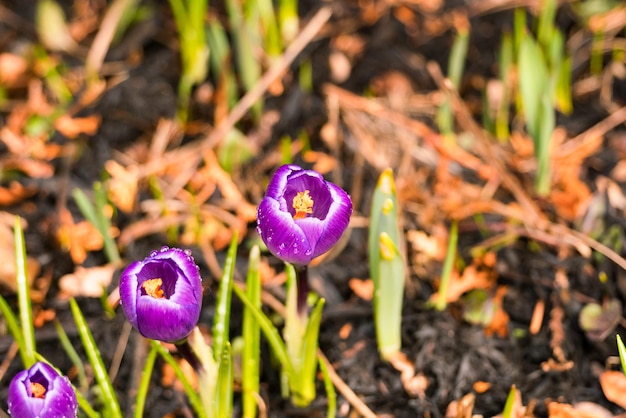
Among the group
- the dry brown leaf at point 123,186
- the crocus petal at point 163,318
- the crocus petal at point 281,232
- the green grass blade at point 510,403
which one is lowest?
Answer: the green grass blade at point 510,403

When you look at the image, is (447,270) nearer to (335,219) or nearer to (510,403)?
(510,403)

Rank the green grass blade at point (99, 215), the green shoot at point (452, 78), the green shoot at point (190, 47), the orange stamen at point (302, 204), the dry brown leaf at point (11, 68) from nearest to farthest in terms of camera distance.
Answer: the orange stamen at point (302, 204) < the green grass blade at point (99, 215) < the green shoot at point (452, 78) < the green shoot at point (190, 47) < the dry brown leaf at point (11, 68)

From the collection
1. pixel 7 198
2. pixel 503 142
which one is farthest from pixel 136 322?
pixel 503 142

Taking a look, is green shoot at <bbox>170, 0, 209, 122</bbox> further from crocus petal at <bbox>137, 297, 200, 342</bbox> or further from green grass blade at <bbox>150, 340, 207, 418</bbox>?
crocus petal at <bbox>137, 297, 200, 342</bbox>

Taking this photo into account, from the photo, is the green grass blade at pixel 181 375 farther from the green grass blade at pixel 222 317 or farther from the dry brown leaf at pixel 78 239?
the dry brown leaf at pixel 78 239

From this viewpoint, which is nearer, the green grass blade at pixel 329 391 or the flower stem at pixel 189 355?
the flower stem at pixel 189 355

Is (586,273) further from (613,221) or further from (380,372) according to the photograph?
(380,372)

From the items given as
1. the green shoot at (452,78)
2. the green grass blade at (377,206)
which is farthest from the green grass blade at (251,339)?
the green shoot at (452,78)
